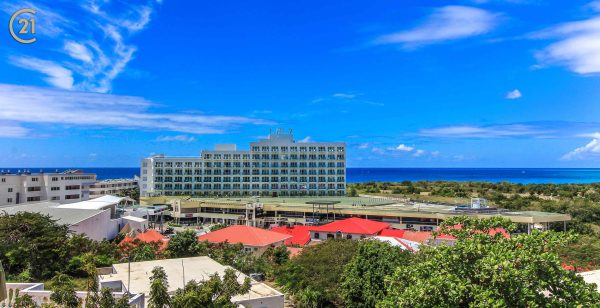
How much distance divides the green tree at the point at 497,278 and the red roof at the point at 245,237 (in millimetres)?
25065

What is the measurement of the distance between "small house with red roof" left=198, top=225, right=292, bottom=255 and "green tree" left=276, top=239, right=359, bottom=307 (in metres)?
8.67

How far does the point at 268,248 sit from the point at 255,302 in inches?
575

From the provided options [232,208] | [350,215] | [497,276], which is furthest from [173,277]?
[232,208]

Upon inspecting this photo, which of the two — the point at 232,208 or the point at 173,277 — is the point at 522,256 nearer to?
the point at 173,277

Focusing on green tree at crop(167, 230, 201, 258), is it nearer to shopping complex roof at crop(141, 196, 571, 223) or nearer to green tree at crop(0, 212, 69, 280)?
green tree at crop(0, 212, 69, 280)

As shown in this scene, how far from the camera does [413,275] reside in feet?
41.3

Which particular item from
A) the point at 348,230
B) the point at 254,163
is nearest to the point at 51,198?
the point at 254,163

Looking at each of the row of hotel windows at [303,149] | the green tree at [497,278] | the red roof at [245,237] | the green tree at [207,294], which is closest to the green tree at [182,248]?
the red roof at [245,237]

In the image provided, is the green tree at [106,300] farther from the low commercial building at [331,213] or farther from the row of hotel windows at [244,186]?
the row of hotel windows at [244,186]

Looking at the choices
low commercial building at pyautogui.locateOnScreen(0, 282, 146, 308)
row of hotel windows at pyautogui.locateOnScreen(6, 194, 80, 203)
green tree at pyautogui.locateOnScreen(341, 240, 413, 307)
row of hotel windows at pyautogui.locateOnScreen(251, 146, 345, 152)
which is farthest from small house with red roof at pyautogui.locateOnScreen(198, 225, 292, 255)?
row of hotel windows at pyautogui.locateOnScreen(251, 146, 345, 152)

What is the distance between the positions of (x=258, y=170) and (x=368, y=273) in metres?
62.4

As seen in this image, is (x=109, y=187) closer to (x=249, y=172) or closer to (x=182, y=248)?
(x=249, y=172)

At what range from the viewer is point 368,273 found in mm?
21766

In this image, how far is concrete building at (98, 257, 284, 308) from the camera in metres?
20.7
